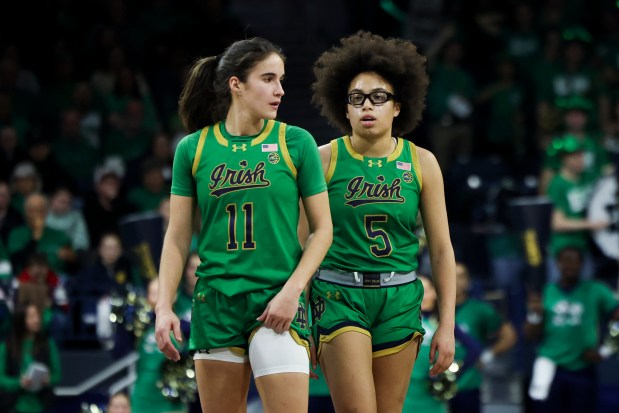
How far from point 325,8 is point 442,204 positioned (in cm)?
869

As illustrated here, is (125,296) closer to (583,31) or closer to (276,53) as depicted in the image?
(276,53)

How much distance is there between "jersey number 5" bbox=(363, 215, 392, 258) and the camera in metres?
5.11

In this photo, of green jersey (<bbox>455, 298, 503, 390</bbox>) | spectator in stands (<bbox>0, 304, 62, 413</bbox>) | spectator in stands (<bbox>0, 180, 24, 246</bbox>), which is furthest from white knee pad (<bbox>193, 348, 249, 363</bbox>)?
spectator in stands (<bbox>0, 180, 24, 246</bbox>)

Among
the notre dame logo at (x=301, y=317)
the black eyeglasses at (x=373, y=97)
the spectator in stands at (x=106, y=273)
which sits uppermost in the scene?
the black eyeglasses at (x=373, y=97)

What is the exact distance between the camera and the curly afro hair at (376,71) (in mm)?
5266

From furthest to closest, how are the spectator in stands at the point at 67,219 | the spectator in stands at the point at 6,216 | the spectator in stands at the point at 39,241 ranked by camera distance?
the spectator in stands at the point at 67,219 < the spectator in stands at the point at 6,216 < the spectator in stands at the point at 39,241

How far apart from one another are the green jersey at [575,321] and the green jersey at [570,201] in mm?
791

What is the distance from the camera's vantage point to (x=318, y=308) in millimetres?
5133

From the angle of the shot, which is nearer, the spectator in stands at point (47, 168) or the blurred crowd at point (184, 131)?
the blurred crowd at point (184, 131)

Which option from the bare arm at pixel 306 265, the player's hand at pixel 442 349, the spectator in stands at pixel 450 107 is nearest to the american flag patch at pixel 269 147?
the bare arm at pixel 306 265

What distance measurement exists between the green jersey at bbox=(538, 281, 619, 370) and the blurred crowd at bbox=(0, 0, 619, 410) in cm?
53

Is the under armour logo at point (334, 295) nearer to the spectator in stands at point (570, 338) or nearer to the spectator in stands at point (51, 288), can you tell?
the spectator in stands at point (570, 338)

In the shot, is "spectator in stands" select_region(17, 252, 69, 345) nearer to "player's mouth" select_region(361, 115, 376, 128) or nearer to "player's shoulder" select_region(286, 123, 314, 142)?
"player's mouth" select_region(361, 115, 376, 128)

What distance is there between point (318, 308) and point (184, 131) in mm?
7756
